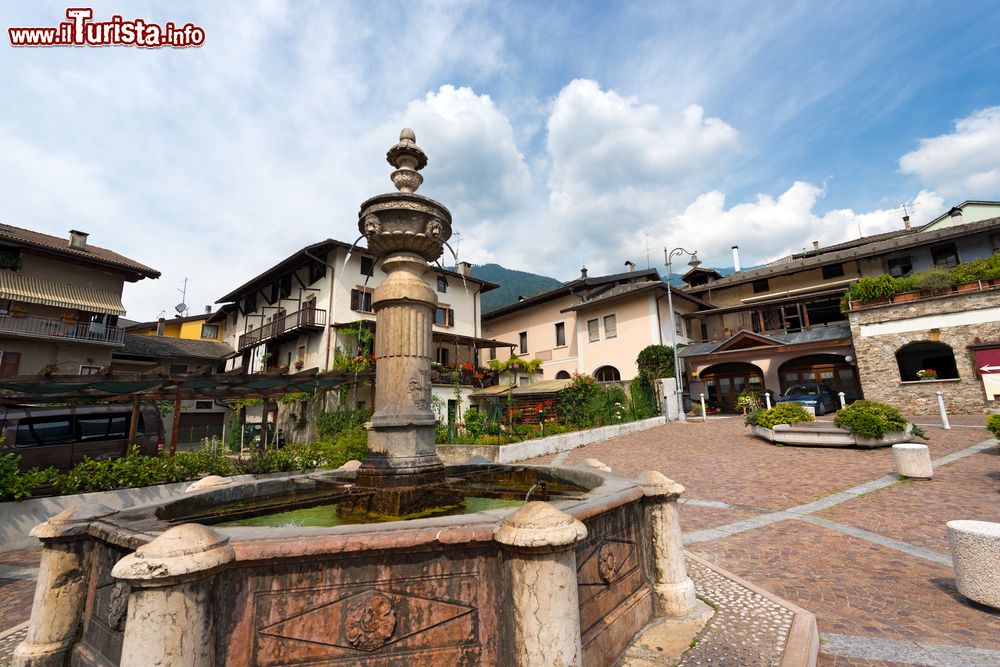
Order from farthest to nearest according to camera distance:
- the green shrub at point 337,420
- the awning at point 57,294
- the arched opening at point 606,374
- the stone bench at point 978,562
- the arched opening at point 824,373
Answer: the arched opening at point 606,374, the arched opening at point 824,373, the awning at point 57,294, the green shrub at point 337,420, the stone bench at point 978,562

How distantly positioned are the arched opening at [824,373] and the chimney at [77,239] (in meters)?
40.7

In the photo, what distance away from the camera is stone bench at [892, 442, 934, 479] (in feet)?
28.2

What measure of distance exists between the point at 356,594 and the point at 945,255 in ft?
112

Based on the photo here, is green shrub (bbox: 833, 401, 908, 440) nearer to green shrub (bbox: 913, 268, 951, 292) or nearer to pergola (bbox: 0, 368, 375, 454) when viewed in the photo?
green shrub (bbox: 913, 268, 951, 292)

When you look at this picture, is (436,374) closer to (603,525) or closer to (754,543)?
(754,543)

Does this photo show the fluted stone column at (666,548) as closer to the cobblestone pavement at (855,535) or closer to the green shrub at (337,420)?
the cobblestone pavement at (855,535)

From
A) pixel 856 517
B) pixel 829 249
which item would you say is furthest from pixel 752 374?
pixel 856 517

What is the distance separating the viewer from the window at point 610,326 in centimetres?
2606

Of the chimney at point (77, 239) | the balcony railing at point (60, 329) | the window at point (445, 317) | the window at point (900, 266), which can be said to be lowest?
the balcony railing at point (60, 329)

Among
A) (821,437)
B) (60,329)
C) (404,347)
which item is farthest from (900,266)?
(60,329)

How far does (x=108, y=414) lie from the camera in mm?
12320

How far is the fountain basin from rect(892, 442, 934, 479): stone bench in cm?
923

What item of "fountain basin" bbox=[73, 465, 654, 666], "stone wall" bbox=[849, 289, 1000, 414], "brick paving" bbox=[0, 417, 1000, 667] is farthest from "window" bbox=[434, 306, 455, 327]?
"fountain basin" bbox=[73, 465, 654, 666]

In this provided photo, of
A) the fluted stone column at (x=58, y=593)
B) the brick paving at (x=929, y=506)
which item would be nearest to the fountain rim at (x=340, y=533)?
the fluted stone column at (x=58, y=593)
